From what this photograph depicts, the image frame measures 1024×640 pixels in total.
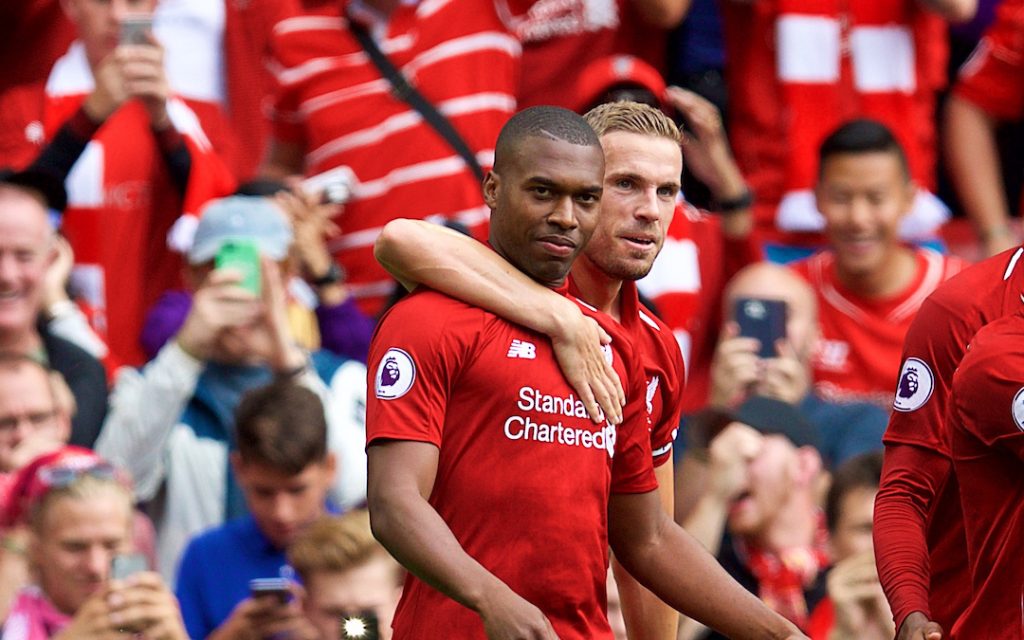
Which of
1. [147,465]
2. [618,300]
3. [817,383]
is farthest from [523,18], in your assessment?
[618,300]

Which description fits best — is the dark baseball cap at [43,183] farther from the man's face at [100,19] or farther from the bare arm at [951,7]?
the bare arm at [951,7]

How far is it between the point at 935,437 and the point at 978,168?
410 cm

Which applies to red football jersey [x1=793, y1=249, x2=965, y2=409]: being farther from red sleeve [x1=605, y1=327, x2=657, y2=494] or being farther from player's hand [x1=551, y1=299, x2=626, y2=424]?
player's hand [x1=551, y1=299, x2=626, y2=424]

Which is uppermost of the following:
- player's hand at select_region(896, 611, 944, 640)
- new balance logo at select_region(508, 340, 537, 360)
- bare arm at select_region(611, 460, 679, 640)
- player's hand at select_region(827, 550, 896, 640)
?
new balance logo at select_region(508, 340, 537, 360)

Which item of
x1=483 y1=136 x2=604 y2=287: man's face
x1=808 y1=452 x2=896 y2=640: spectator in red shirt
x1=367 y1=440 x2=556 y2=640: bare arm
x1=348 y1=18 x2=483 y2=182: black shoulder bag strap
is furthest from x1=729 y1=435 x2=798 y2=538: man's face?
x1=367 y1=440 x2=556 y2=640: bare arm

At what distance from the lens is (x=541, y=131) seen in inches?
A: 160

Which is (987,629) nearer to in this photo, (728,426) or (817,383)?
(728,426)

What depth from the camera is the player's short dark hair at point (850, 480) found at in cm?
640

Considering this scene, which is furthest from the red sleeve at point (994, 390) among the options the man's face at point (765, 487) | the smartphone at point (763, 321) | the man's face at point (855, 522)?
the smartphone at point (763, 321)

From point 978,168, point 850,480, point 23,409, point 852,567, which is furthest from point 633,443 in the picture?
point 978,168

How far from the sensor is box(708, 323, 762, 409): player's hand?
699 cm

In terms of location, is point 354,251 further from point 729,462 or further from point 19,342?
point 729,462

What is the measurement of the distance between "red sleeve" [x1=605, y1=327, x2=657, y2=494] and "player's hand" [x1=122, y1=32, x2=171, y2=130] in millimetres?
3194

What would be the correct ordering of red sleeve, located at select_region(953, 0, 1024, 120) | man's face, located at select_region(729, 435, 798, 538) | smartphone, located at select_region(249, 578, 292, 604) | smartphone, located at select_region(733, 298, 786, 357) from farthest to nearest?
red sleeve, located at select_region(953, 0, 1024, 120)
smartphone, located at select_region(733, 298, 786, 357)
man's face, located at select_region(729, 435, 798, 538)
smartphone, located at select_region(249, 578, 292, 604)
